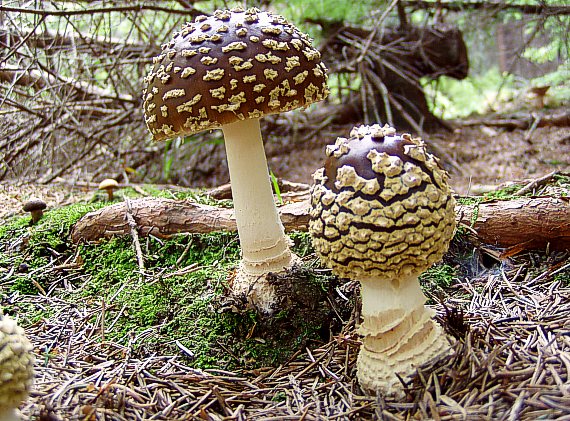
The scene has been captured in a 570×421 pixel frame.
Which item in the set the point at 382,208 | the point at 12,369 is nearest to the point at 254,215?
the point at 382,208

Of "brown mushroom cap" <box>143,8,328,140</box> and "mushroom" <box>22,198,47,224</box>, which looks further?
"mushroom" <box>22,198,47,224</box>

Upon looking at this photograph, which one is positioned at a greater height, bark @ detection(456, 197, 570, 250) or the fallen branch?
bark @ detection(456, 197, 570, 250)

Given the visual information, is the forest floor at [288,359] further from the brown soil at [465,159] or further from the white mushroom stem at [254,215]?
the brown soil at [465,159]

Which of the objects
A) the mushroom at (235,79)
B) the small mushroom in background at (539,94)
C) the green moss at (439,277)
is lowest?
the green moss at (439,277)

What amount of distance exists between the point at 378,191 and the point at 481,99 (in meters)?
10.1

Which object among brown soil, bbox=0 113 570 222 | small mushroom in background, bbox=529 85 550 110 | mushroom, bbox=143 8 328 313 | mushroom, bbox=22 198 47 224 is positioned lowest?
brown soil, bbox=0 113 570 222

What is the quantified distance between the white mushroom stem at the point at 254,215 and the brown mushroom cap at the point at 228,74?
285 millimetres

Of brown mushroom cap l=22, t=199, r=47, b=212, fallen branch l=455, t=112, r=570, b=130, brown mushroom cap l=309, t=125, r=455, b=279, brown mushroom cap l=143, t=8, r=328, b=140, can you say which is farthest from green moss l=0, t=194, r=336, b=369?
fallen branch l=455, t=112, r=570, b=130

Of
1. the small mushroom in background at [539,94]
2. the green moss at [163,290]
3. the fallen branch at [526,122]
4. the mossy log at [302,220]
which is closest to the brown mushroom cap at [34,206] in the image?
the green moss at [163,290]

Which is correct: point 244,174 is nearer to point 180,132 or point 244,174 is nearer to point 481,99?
point 180,132

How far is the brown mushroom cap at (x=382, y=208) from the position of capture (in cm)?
189

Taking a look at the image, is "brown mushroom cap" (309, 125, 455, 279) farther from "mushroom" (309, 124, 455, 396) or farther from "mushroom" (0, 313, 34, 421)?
"mushroom" (0, 313, 34, 421)

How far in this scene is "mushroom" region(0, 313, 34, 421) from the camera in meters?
1.61

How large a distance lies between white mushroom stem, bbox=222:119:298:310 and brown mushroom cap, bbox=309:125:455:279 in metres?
0.71
